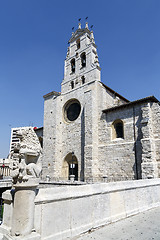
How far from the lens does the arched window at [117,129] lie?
1803 centimetres

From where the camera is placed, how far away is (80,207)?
378cm

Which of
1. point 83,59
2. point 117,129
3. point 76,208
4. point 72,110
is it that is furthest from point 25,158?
point 83,59

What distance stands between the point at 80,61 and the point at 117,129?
12332 millimetres

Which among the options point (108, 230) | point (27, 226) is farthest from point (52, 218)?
point (108, 230)

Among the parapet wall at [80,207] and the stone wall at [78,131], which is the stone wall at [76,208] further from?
the stone wall at [78,131]

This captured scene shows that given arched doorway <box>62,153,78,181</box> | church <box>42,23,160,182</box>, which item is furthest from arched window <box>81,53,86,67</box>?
arched doorway <box>62,153,78,181</box>

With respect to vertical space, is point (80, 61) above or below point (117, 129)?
above

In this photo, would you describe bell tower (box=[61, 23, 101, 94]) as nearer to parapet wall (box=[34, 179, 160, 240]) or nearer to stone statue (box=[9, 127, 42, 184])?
parapet wall (box=[34, 179, 160, 240])

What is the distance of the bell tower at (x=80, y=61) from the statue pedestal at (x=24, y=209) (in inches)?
764

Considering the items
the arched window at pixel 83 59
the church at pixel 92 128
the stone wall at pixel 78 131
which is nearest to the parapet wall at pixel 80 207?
the church at pixel 92 128

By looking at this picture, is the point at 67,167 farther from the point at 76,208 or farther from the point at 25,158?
the point at 25,158

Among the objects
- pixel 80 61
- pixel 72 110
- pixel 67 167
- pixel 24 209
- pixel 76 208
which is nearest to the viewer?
pixel 24 209

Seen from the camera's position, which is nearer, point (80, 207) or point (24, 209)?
point (24, 209)

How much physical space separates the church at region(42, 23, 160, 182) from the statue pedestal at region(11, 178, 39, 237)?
42.7ft
